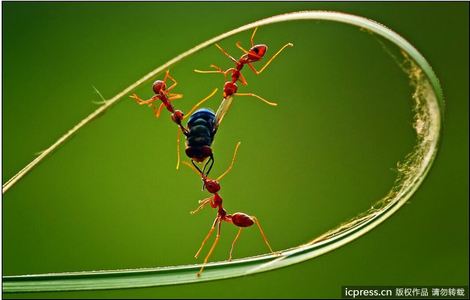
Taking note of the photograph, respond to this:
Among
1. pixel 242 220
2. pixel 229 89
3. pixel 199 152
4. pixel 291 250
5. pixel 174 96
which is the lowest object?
pixel 291 250

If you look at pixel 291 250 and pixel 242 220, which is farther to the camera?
pixel 242 220

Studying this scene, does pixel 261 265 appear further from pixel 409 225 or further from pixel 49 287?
pixel 409 225

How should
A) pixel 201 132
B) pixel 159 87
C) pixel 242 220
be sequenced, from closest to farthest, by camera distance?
pixel 201 132, pixel 242 220, pixel 159 87

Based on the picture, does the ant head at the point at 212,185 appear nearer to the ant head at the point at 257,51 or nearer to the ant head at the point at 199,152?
the ant head at the point at 199,152

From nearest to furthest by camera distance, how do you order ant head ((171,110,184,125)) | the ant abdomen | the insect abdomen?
the insect abdomen → ant head ((171,110,184,125)) → the ant abdomen

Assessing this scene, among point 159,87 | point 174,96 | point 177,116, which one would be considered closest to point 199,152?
point 177,116

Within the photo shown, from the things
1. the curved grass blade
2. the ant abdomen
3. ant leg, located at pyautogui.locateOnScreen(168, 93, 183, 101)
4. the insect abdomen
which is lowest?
the curved grass blade

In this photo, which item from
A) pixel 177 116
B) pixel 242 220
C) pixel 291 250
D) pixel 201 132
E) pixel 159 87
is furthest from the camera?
pixel 159 87

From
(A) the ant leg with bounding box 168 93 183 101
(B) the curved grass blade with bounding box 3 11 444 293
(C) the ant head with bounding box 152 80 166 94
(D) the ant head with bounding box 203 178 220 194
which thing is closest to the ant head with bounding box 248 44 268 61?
(A) the ant leg with bounding box 168 93 183 101

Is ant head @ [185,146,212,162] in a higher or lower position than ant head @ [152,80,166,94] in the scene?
lower

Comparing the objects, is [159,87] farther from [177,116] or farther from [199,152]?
[199,152]

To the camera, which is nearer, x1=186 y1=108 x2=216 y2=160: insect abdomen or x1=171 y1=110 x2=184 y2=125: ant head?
x1=186 y1=108 x2=216 y2=160: insect abdomen

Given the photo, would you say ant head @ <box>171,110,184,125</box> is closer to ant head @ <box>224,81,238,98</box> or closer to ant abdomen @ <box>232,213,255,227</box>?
ant head @ <box>224,81,238,98</box>
